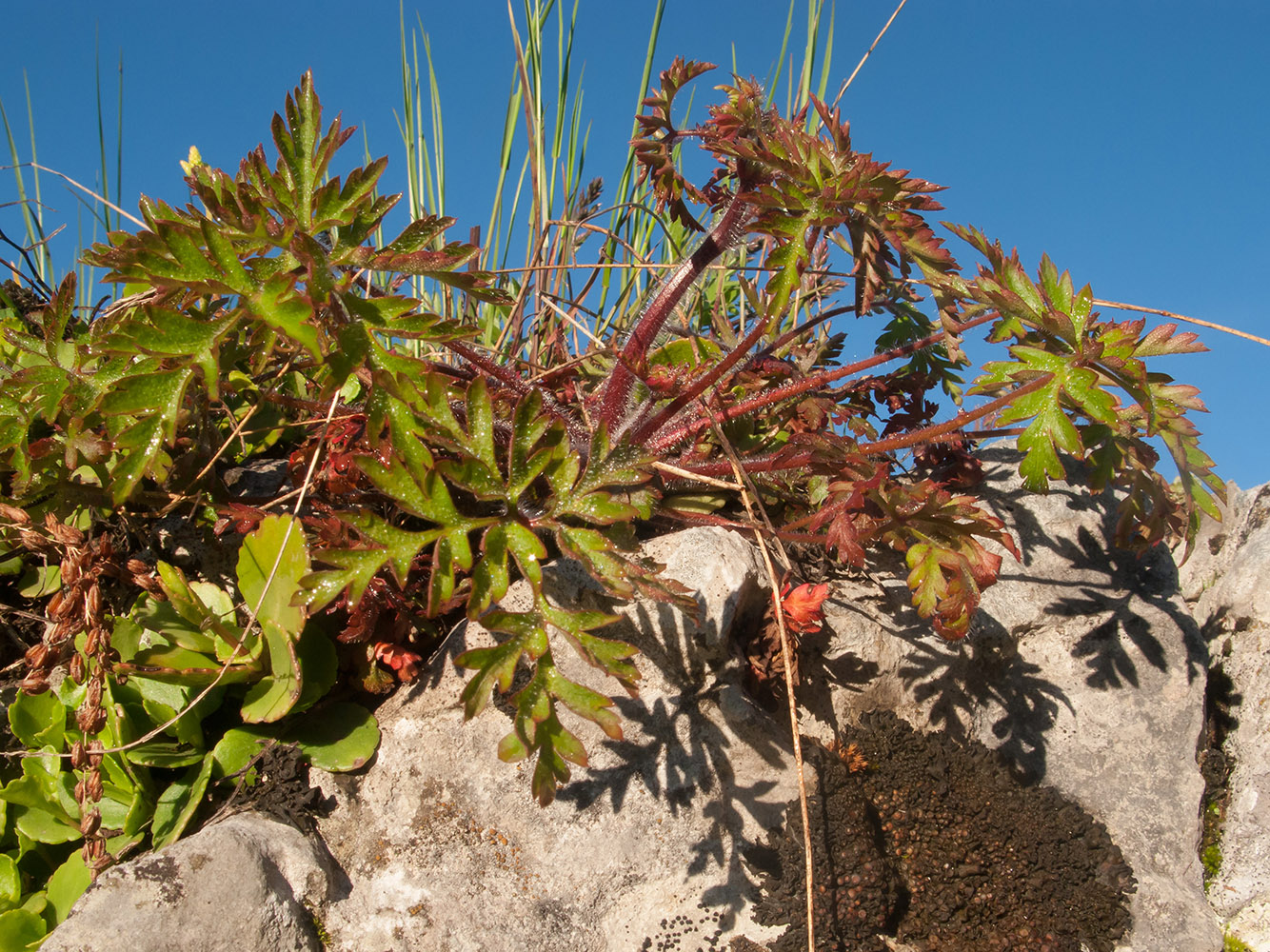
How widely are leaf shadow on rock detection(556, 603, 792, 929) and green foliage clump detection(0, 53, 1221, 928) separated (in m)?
0.13

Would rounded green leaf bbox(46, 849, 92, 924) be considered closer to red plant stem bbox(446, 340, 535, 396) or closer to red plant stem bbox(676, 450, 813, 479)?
red plant stem bbox(446, 340, 535, 396)

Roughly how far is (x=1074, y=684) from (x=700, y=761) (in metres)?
1.34

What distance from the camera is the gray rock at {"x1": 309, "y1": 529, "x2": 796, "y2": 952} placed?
76.7 inches

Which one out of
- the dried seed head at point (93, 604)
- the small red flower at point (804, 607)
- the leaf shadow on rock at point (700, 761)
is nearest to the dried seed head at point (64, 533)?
the dried seed head at point (93, 604)

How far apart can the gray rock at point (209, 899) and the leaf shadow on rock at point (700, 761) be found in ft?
2.04

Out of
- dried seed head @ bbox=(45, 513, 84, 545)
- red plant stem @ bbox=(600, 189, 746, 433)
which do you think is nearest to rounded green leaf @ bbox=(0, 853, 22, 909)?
dried seed head @ bbox=(45, 513, 84, 545)

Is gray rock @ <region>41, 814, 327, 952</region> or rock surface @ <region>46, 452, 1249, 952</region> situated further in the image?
rock surface @ <region>46, 452, 1249, 952</region>

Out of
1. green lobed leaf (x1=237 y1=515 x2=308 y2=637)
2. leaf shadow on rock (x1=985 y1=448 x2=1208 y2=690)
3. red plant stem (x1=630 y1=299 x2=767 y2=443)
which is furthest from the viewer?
leaf shadow on rock (x1=985 y1=448 x2=1208 y2=690)

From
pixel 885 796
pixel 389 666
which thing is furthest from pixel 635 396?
pixel 885 796

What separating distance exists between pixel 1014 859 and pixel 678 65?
2.37 metres

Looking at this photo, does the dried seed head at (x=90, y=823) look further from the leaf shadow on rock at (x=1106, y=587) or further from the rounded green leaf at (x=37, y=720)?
the leaf shadow on rock at (x=1106, y=587)

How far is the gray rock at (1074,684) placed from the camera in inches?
98.8

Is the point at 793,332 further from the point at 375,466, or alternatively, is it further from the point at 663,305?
the point at 375,466

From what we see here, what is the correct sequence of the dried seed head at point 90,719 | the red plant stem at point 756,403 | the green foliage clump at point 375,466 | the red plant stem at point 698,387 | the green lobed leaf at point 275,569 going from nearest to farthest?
the green foliage clump at point 375,466 < the dried seed head at point 90,719 < the green lobed leaf at point 275,569 < the red plant stem at point 698,387 < the red plant stem at point 756,403
